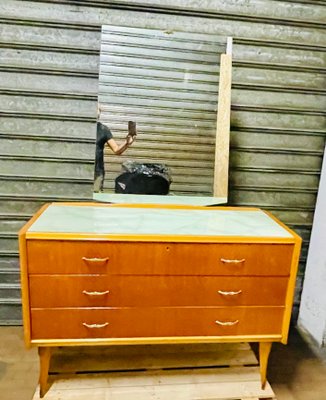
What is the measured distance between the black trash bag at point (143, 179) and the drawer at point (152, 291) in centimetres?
61

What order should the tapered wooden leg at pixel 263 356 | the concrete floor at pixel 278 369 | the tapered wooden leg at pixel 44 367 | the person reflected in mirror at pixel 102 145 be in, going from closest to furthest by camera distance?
the tapered wooden leg at pixel 44 367 < the tapered wooden leg at pixel 263 356 < the concrete floor at pixel 278 369 < the person reflected in mirror at pixel 102 145

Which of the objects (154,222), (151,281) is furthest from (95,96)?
(151,281)

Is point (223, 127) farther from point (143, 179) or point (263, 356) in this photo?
point (263, 356)

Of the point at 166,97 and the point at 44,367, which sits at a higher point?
the point at 166,97

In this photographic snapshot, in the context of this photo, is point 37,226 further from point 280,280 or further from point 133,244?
point 280,280

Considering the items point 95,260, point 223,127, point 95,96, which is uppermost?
point 95,96

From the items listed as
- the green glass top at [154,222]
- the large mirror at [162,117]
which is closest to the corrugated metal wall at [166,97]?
the large mirror at [162,117]

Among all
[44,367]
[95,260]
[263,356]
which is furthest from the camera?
[263,356]

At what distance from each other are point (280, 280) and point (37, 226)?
1058mm

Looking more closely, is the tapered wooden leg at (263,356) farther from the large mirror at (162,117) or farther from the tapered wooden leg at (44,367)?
the tapered wooden leg at (44,367)

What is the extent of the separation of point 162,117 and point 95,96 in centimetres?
41

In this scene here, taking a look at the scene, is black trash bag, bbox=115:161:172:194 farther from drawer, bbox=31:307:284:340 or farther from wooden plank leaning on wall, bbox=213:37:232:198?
drawer, bbox=31:307:284:340

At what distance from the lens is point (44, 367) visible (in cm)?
154

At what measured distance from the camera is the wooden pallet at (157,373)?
1.61m
